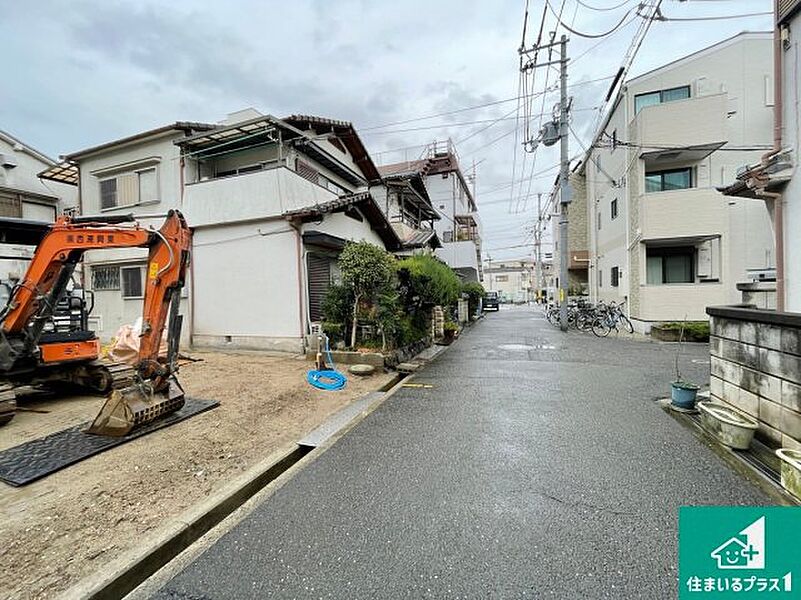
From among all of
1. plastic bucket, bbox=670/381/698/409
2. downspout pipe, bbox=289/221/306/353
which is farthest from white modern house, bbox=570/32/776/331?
downspout pipe, bbox=289/221/306/353

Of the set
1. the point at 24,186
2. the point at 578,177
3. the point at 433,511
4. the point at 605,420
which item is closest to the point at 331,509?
the point at 433,511

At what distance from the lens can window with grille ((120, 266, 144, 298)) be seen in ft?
37.8

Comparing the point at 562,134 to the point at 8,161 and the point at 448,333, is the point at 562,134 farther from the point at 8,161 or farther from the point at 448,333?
the point at 8,161

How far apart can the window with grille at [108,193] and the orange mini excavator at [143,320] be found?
8.06 metres

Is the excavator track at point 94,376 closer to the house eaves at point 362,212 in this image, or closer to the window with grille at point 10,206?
the house eaves at point 362,212

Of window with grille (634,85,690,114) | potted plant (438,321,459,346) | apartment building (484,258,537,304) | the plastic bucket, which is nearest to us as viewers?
the plastic bucket

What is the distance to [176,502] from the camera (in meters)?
2.99

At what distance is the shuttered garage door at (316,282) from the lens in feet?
33.0

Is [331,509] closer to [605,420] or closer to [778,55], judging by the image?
[605,420]

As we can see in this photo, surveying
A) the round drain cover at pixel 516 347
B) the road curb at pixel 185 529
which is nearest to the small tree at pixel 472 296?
the round drain cover at pixel 516 347

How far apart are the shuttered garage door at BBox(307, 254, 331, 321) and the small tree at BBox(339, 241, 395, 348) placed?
5.12 ft

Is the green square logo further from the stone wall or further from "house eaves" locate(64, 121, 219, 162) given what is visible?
"house eaves" locate(64, 121, 219, 162)

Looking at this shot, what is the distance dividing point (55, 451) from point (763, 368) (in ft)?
25.5

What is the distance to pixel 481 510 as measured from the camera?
2.83 metres
